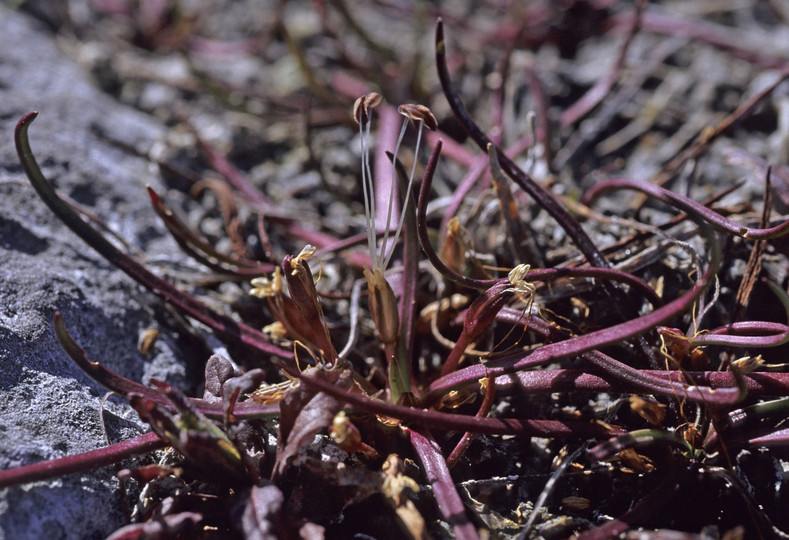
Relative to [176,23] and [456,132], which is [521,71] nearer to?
[456,132]

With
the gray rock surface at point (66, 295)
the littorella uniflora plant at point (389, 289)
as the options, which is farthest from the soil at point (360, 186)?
the littorella uniflora plant at point (389, 289)

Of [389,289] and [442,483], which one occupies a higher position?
[389,289]

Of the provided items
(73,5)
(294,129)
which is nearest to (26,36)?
(73,5)

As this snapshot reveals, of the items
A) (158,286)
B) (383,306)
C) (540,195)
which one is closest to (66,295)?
(158,286)

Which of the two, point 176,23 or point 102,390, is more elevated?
point 176,23

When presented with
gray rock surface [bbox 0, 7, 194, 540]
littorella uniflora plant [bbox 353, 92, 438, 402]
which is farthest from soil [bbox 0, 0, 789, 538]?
littorella uniflora plant [bbox 353, 92, 438, 402]

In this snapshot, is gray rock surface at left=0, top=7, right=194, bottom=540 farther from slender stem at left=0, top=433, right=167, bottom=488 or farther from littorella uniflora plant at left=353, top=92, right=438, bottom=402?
littorella uniflora plant at left=353, top=92, right=438, bottom=402

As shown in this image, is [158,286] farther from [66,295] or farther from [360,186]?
[360,186]

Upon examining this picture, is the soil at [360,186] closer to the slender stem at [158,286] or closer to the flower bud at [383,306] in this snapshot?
the slender stem at [158,286]
